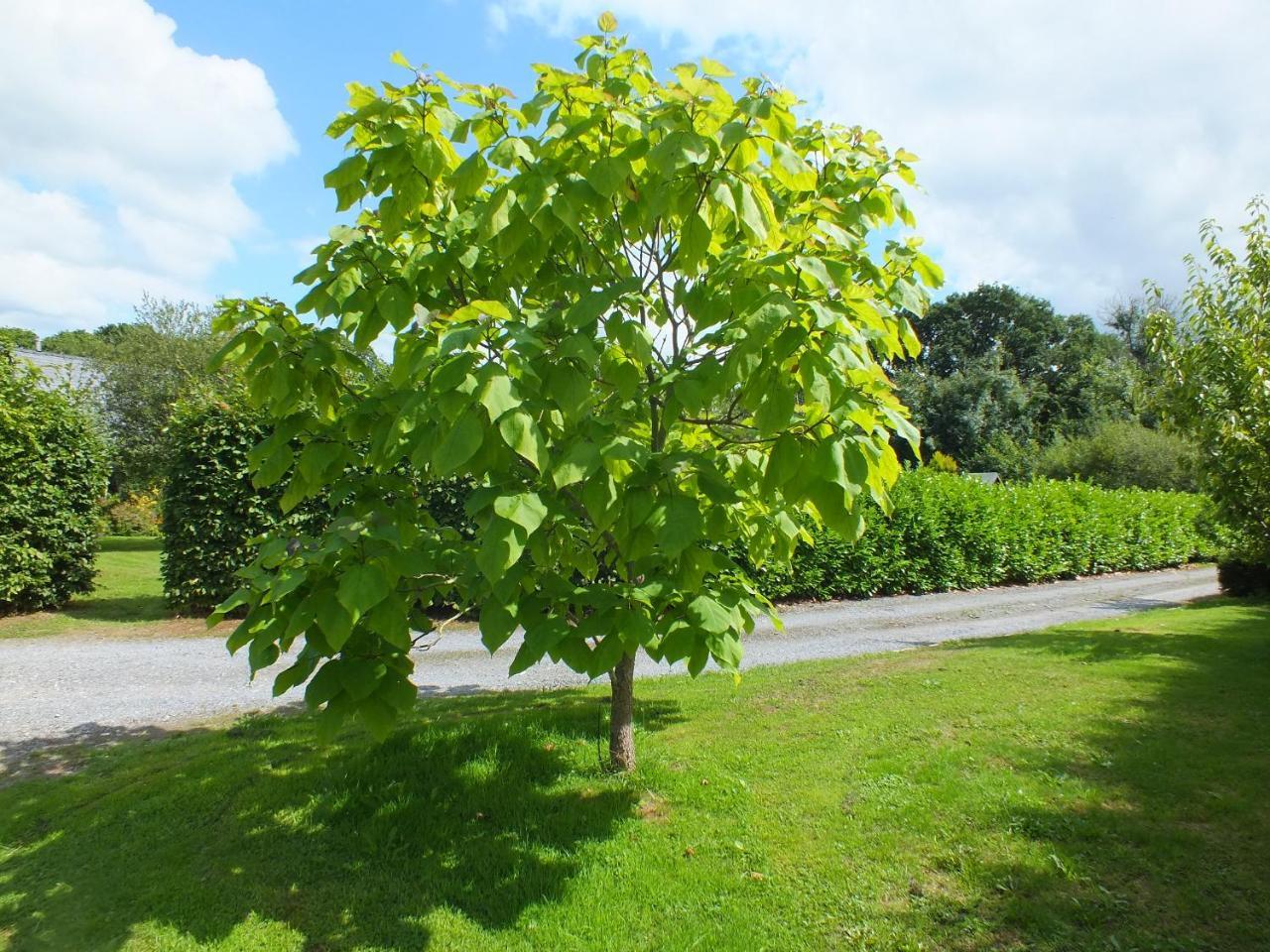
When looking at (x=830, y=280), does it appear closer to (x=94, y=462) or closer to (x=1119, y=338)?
(x=94, y=462)

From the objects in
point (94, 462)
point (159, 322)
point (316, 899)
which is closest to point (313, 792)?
point (316, 899)

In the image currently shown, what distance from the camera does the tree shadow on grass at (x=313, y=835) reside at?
3.40 m

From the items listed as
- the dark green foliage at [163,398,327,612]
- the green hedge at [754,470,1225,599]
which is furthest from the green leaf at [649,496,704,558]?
→ the green hedge at [754,470,1225,599]

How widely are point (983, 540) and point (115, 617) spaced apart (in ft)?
52.7

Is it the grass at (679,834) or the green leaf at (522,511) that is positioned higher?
the green leaf at (522,511)

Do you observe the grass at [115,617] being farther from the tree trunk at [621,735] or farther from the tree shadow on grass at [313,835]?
the tree trunk at [621,735]

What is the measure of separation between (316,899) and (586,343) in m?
2.97

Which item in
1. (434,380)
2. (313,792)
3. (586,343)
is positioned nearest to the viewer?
(434,380)

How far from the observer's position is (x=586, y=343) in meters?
2.40

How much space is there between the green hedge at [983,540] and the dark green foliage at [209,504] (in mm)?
8053

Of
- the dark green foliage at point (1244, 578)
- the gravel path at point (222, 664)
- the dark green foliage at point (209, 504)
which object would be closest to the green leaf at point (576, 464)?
the gravel path at point (222, 664)

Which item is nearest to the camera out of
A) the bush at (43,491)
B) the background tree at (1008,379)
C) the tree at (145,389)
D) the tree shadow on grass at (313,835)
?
the tree shadow on grass at (313,835)

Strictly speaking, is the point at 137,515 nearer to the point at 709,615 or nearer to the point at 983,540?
the point at 983,540

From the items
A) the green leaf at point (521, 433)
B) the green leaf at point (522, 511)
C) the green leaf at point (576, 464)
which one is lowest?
the green leaf at point (522, 511)
